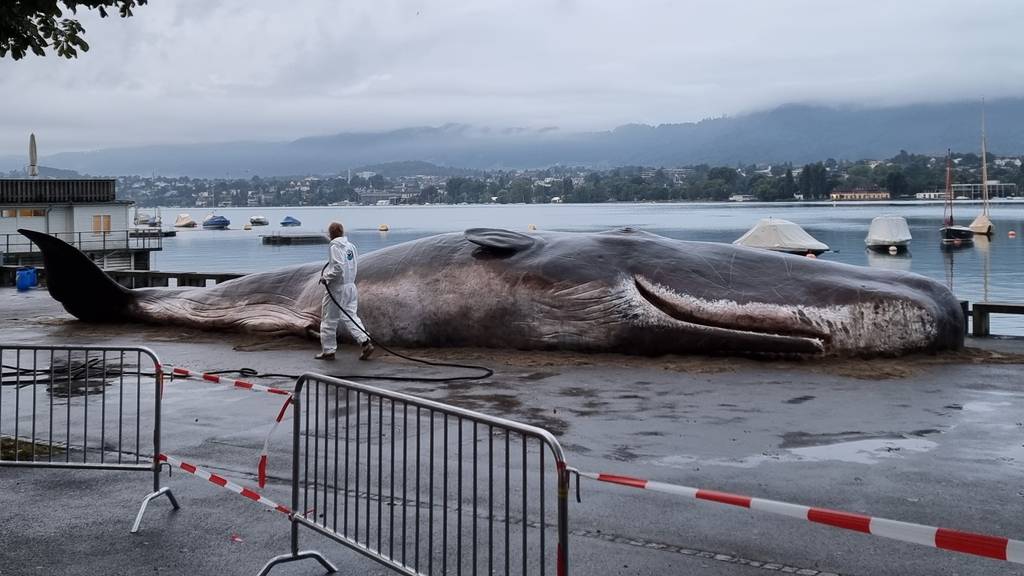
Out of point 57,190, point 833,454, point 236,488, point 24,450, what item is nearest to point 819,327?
point 833,454

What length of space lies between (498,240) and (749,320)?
11.8 ft

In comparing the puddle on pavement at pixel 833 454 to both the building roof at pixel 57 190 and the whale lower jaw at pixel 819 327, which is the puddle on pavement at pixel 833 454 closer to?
the whale lower jaw at pixel 819 327

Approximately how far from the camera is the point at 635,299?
42.9 ft

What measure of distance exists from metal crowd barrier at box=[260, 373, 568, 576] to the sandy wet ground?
24 cm

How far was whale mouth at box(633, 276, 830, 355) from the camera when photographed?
1257cm

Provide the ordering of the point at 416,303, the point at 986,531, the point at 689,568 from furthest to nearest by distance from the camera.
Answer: the point at 416,303 < the point at 986,531 < the point at 689,568

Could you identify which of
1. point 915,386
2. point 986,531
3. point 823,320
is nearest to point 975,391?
point 915,386

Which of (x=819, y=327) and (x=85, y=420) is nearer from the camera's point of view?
(x=85, y=420)

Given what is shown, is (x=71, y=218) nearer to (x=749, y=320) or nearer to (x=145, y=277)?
(x=145, y=277)

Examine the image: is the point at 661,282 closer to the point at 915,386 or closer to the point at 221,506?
the point at 915,386

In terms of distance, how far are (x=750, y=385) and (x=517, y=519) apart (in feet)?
18.0

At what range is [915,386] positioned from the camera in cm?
1105

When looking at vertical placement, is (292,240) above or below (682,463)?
above

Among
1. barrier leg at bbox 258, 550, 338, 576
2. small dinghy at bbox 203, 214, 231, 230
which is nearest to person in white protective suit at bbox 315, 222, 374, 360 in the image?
barrier leg at bbox 258, 550, 338, 576
